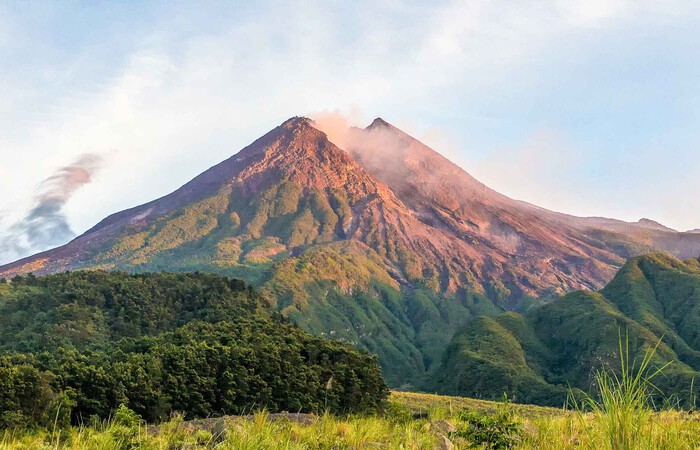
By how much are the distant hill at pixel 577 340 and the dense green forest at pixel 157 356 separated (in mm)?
64565

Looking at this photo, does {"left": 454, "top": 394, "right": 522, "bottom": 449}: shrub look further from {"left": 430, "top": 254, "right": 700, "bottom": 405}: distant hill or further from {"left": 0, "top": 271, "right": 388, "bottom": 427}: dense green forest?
{"left": 430, "top": 254, "right": 700, "bottom": 405}: distant hill

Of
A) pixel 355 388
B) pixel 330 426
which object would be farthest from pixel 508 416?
pixel 355 388

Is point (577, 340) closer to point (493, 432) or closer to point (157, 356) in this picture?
point (157, 356)

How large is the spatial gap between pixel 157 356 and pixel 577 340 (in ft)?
437

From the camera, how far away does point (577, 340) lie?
158 meters

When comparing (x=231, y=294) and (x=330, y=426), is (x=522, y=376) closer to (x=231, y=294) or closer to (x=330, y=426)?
(x=231, y=294)

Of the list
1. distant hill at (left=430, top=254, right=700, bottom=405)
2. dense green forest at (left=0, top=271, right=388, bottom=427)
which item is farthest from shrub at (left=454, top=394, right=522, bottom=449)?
distant hill at (left=430, top=254, right=700, bottom=405)

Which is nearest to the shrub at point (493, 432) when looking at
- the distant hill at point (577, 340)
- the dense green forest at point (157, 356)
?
the dense green forest at point (157, 356)

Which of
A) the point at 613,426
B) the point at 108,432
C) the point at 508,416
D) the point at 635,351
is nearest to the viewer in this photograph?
the point at 613,426

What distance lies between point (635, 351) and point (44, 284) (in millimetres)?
118699

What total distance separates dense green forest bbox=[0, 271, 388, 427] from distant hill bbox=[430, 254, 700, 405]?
64.6 meters

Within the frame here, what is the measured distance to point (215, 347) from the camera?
55.9 meters

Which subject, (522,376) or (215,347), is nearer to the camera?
(215,347)

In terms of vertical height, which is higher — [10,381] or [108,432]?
[108,432]
